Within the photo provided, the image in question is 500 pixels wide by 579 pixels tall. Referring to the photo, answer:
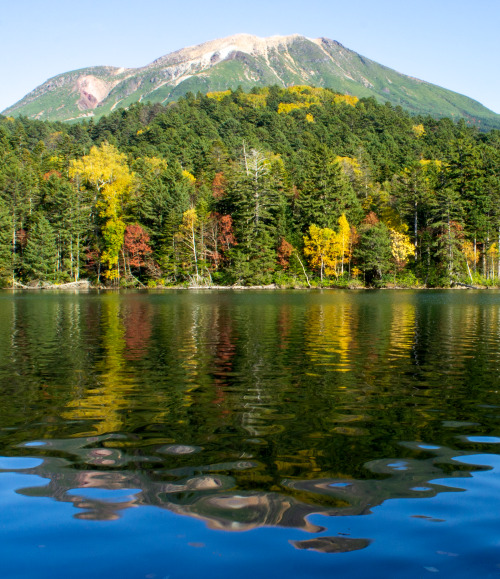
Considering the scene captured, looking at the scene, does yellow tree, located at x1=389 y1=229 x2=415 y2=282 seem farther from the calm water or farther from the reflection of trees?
the calm water

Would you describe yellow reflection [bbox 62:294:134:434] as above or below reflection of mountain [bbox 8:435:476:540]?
below

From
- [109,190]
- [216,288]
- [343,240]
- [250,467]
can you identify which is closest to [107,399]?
[250,467]

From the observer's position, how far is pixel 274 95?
19462 cm

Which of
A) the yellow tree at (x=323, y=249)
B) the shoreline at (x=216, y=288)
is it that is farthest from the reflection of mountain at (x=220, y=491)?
the yellow tree at (x=323, y=249)

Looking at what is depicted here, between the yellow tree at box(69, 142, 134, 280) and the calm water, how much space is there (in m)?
73.4

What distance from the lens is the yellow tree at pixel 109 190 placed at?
86125 mm

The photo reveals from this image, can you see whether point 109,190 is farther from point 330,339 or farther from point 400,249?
point 330,339

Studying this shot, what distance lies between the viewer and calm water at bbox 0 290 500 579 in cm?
423

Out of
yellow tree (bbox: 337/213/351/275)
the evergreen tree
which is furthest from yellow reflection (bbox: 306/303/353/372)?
the evergreen tree

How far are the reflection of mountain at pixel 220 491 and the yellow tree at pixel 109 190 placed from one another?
3249 inches

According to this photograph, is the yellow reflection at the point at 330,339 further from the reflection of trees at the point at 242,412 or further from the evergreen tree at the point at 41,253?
the evergreen tree at the point at 41,253

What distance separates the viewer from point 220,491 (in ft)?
18.0

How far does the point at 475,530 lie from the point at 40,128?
184943 mm

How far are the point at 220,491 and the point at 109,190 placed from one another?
292 feet
